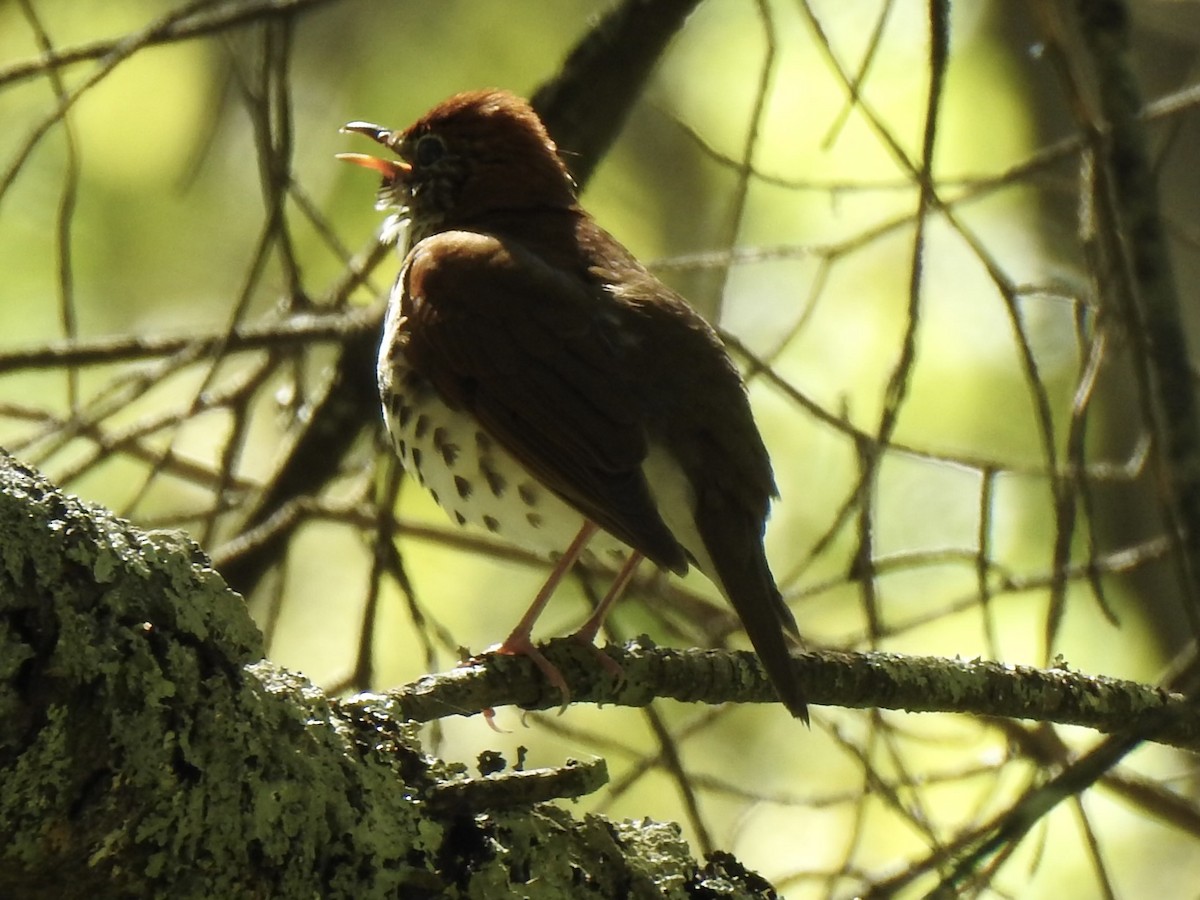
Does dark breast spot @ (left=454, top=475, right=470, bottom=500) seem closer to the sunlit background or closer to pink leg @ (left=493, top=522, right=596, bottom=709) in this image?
pink leg @ (left=493, top=522, right=596, bottom=709)

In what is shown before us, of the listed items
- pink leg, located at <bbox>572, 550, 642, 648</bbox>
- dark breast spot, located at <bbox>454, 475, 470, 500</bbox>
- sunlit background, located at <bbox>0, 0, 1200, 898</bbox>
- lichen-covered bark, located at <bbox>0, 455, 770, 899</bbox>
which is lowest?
lichen-covered bark, located at <bbox>0, 455, 770, 899</bbox>

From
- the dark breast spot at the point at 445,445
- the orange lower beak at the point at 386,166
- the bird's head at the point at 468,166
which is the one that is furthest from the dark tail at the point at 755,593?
the orange lower beak at the point at 386,166

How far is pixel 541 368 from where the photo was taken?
3.40 metres

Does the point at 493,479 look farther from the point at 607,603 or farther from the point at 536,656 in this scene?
the point at 536,656

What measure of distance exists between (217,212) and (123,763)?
19.2 ft

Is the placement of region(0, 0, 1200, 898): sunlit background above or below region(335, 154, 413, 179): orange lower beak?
above

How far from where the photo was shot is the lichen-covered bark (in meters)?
1.40

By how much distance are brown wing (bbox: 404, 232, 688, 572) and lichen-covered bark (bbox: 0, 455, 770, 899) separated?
52.3 inches

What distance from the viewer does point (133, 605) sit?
1528mm

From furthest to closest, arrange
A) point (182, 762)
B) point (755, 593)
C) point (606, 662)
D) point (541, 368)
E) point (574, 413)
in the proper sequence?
point (541, 368), point (574, 413), point (755, 593), point (606, 662), point (182, 762)

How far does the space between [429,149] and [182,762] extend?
3.04m

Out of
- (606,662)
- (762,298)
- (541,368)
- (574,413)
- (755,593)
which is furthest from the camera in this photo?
(762,298)

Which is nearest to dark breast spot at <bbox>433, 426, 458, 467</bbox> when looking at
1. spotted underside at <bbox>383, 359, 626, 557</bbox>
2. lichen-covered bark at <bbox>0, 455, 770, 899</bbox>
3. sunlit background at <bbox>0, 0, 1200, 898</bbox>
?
spotted underside at <bbox>383, 359, 626, 557</bbox>

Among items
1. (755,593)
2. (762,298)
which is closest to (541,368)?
(755,593)
